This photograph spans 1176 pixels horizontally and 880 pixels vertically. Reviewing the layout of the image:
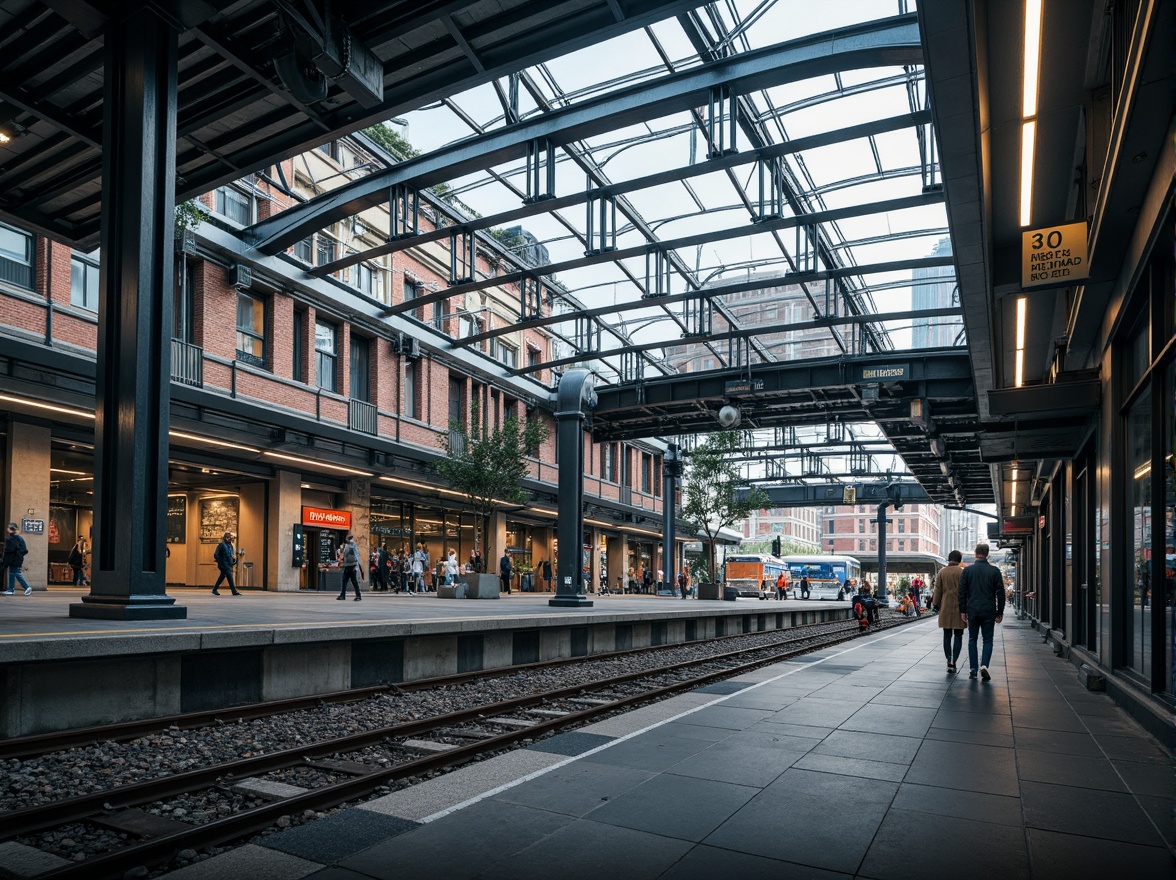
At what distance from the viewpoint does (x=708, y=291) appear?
24.2 meters

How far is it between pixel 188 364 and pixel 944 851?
2114 centimetres

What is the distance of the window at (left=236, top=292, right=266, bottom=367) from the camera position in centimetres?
2403

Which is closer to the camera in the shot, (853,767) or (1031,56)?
(853,767)

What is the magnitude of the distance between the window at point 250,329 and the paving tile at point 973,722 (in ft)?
66.5

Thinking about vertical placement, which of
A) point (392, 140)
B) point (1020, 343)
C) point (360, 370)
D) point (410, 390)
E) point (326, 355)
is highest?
point (392, 140)

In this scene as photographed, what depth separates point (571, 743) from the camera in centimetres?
729

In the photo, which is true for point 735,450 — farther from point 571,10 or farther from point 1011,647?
point 571,10

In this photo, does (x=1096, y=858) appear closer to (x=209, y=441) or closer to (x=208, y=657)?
(x=208, y=657)

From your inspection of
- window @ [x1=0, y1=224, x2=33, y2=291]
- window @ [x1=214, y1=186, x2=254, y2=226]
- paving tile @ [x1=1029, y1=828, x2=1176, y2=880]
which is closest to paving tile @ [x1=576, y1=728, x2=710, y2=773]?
paving tile @ [x1=1029, y1=828, x2=1176, y2=880]

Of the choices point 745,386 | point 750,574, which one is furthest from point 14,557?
point 750,574

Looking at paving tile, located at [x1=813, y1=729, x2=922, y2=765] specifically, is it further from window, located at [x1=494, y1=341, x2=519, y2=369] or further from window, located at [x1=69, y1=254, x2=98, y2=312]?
window, located at [x1=494, y1=341, x2=519, y2=369]

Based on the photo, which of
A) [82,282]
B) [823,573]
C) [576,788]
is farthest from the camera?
[823,573]

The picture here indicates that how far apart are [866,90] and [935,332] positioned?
1255 cm

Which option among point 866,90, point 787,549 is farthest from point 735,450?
point 787,549
